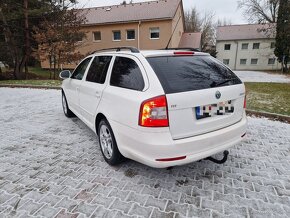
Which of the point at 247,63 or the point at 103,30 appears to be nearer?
the point at 103,30

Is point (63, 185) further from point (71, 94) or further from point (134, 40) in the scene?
point (134, 40)

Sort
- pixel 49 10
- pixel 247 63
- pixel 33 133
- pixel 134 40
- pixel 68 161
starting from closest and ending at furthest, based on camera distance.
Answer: pixel 68 161 → pixel 33 133 → pixel 49 10 → pixel 134 40 → pixel 247 63

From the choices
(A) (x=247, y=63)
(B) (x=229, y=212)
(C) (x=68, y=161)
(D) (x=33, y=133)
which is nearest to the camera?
(B) (x=229, y=212)

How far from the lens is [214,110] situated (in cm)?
257

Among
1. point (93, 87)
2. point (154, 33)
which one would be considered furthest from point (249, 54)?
point (93, 87)

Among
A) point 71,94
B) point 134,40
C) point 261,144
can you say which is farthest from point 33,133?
point 134,40

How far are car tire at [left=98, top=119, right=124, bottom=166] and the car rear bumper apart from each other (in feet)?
Result: 0.77

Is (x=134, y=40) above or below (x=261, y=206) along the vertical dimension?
above

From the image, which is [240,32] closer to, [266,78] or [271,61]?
[271,61]

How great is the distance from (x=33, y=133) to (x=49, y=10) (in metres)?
13.8

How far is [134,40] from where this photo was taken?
2323 cm

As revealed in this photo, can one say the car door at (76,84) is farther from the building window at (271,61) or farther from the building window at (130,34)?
the building window at (271,61)

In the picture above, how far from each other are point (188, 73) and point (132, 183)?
5.24 feet

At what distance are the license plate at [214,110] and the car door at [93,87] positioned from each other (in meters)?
1.50
